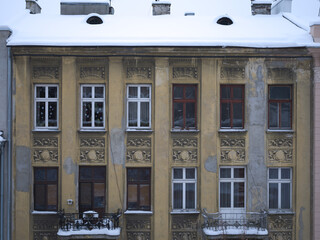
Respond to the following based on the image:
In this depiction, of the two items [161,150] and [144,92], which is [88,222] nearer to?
[161,150]

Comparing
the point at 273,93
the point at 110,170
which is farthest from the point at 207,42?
the point at 110,170

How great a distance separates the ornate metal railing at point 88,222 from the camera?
1316 cm

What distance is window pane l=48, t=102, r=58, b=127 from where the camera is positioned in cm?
1427

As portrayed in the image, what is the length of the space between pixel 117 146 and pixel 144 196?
225cm

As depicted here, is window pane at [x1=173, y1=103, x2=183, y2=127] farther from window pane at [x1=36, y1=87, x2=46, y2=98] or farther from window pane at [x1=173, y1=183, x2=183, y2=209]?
window pane at [x1=36, y1=87, x2=46, y2=98]

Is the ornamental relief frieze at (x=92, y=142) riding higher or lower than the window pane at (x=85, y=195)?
higher

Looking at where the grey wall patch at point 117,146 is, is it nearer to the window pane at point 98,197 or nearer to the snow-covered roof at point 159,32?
the window pane at point 98,197

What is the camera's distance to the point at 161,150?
13.9 m

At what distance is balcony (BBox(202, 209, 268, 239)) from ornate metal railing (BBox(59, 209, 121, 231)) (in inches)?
135

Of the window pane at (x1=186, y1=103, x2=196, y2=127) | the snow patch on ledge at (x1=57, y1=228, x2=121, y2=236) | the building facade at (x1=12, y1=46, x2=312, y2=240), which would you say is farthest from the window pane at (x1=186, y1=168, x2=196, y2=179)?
the snow patch on ledge at (x1=57, y1=228, x2=121, y2=236)

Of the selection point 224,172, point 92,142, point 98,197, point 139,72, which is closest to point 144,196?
point 98,197

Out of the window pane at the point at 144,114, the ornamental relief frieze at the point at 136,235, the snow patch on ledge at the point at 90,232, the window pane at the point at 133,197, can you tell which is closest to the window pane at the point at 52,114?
the window pane at the point at 144,114

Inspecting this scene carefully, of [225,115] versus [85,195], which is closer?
[85,195]

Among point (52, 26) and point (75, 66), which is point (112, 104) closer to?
point (75, 66)
